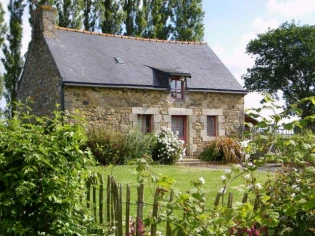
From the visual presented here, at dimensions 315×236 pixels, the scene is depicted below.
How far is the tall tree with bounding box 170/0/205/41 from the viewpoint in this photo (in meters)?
31.0

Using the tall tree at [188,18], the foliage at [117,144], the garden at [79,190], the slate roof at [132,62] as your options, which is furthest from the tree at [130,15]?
the garden at [79,190]

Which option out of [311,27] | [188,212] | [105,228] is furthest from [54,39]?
[311,27]

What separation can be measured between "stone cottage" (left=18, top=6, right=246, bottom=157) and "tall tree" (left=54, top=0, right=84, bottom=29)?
17.2ft

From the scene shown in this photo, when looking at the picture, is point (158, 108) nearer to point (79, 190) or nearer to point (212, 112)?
point (212, 112)

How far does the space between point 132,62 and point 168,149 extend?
4.35m

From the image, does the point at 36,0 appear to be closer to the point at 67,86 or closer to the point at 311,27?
the point at 67,86

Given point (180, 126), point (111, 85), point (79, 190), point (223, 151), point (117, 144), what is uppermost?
point (111, 85)

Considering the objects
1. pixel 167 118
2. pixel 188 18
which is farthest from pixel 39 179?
pixel 188 18

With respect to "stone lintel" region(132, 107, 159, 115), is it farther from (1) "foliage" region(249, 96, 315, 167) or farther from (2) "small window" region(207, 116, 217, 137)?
(1) "foliage" region(249, 96, 315, 167)

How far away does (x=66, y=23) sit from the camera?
2481 centimetres

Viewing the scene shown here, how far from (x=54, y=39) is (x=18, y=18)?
23.1 feet

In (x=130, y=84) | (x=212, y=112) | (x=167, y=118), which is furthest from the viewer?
(x=212, y=112)

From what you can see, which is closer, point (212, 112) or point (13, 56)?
point (212, 112)

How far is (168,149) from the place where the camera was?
56.2 feet
